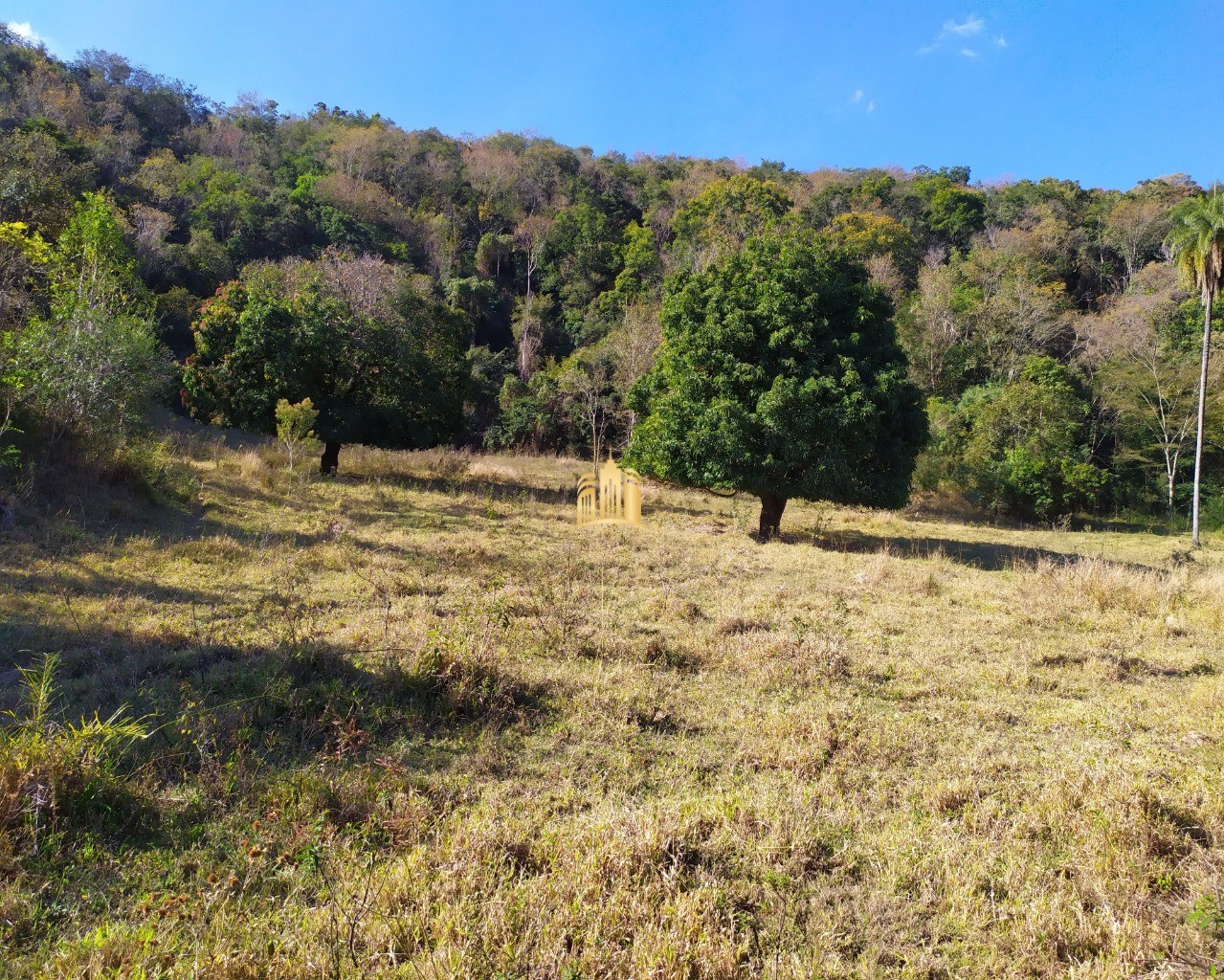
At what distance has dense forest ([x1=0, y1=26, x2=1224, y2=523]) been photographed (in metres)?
17.0

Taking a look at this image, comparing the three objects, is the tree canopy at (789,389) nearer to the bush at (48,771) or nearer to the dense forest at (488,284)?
the dense forest at (488,284)

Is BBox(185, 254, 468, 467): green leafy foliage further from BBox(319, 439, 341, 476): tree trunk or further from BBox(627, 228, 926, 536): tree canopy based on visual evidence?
BBox(627, 228, 926, 536): tree canopy

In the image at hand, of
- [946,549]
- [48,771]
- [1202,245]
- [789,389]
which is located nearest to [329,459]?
[789,389]

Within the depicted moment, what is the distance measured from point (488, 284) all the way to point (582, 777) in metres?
42.6

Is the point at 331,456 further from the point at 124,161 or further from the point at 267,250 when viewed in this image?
the point at 124,161

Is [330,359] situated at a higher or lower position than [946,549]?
higher

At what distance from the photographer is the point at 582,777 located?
3.75m

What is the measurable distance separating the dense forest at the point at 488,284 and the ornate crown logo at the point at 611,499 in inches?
187

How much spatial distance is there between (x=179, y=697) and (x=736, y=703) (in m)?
3.64

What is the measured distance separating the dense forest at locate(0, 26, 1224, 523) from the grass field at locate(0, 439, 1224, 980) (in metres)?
6.70

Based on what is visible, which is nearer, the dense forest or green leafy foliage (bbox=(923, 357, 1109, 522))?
the dense forest

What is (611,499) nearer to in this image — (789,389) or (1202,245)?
(789,389)

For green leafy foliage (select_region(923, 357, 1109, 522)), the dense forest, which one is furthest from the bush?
green leafy foliage (select_region(923, 357, 1109, 522))

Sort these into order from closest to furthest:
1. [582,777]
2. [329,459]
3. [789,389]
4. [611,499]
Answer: [582,777], [789,389], [611,499], [329,459]
